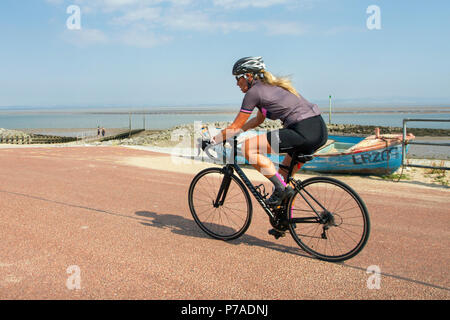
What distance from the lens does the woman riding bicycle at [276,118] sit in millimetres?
3926

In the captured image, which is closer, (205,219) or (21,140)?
(205,219)

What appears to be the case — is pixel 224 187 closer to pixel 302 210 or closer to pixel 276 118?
pixel 302 210

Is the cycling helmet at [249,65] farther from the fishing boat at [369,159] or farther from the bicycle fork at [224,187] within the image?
the fishing boat at [369,159]

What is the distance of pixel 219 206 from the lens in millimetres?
4781

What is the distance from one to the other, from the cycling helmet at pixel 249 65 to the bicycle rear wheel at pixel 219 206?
1.18 meters

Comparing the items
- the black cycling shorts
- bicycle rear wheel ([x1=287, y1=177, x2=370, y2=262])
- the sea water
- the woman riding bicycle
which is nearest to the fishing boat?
bicycle rear wheel ([x1=287, y1=177, x2=370, y2=262])

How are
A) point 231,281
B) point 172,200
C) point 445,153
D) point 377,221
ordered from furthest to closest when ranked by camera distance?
point 445,153, point 172,200, point 377,221, point 231,281

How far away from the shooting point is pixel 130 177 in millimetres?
9203

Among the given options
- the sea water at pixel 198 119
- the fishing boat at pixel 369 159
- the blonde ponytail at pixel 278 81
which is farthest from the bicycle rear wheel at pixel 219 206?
the sea water at pixel 198 119

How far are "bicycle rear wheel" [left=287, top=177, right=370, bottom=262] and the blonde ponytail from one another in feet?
3.14

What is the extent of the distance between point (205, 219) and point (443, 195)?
5403 mm

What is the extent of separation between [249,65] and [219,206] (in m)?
1.73
